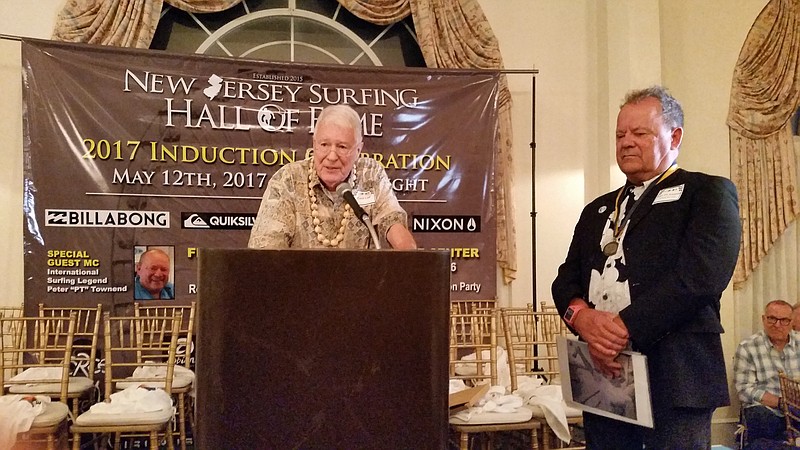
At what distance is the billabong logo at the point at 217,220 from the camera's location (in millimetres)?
3621

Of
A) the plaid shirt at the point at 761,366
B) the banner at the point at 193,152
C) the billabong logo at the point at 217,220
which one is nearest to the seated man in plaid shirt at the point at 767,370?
the plaid shirt at the point at 761,366

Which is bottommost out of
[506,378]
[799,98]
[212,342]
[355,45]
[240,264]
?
[506,378]

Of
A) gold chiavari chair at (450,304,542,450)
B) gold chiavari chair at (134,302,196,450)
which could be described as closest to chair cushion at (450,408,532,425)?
gold chiavari chair at (450,304,542,450)

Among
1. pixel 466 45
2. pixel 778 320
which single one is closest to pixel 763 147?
pixel 778 320

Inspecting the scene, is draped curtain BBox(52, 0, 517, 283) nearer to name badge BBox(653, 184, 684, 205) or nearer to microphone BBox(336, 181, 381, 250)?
name badge BBox(653, 184, 684, 205)

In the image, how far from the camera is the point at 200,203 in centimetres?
364

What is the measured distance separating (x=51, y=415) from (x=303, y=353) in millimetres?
2177

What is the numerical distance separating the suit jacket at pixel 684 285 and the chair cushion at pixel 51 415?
2454 millimetres

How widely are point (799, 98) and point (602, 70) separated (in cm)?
139

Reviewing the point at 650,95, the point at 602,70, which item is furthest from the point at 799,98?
the point at 650,95

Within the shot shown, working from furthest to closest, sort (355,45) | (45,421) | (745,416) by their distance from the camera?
(355,45)
(745,416)
(45,421)

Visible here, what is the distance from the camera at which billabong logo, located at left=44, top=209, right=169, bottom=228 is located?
3.42m

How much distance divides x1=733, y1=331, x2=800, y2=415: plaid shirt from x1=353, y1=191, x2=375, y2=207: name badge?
3.36 metres

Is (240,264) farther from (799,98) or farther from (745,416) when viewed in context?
(799,98)
